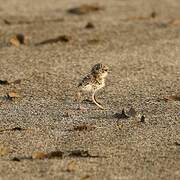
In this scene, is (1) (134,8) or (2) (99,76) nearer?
(2) (99,76)

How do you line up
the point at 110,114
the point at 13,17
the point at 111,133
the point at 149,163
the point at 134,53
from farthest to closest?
the point at 13,17, the point at 134,53, the point at 110,114, the point at 111,133, the point at 149,163

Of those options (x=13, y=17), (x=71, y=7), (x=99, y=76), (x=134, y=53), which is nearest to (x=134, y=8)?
(x=71, y=7)

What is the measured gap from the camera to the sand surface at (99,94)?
7598 millimetres

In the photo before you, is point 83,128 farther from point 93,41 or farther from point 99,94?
point 93,41

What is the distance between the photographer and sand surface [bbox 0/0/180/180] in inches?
299

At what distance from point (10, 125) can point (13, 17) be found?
788 cm

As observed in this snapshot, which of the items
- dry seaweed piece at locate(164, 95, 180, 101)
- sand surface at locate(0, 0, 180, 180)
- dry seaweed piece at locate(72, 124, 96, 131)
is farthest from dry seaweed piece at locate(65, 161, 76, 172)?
dry seaweed piece at locate(164, 95, 180, 101)

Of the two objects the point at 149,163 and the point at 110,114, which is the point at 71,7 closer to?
the point at 110,114

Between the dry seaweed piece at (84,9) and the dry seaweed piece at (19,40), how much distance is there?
10.6 ft

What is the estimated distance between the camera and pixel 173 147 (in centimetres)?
809

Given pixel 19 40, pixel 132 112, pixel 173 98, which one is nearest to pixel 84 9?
pixel 19 40

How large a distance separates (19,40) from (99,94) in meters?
3.80

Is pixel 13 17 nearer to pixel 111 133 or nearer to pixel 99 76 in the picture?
pixel 99 76

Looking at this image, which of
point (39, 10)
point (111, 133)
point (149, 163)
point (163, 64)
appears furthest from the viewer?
point (39, 10)
